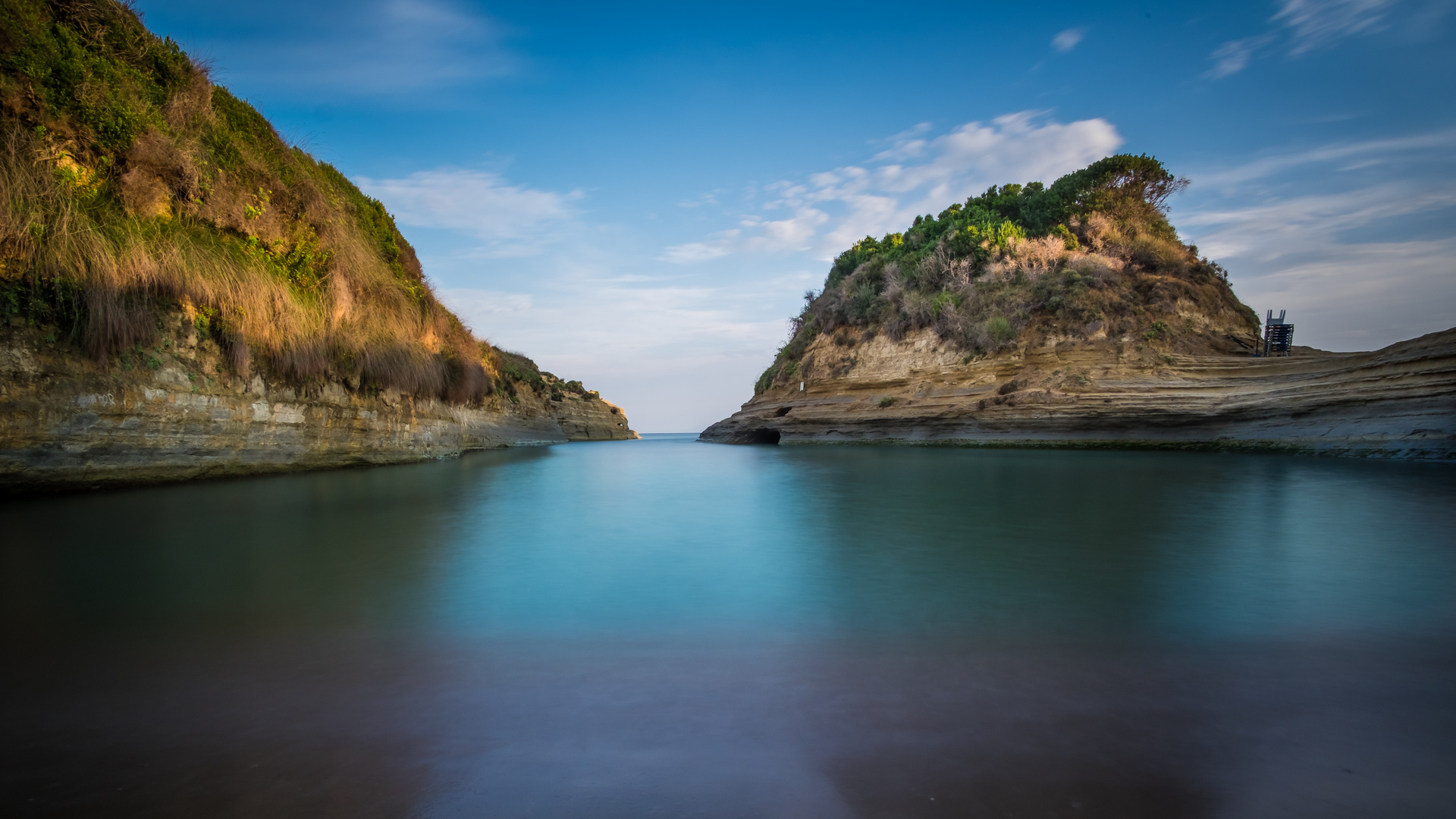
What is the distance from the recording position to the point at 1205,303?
20906 millimetres

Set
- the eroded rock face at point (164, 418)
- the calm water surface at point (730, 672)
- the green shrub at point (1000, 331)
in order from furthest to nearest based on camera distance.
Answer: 1. the green shrub at point (1000, 331)
2. the eroded rock face at point (164, 418)
3. the calm water surface at point (730, 672)

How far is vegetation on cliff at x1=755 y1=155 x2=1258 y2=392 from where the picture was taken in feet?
68.5

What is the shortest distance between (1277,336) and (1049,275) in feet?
23.0

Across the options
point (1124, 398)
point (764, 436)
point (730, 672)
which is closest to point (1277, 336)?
point (1124, 398)

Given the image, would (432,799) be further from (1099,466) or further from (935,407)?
(935,407)

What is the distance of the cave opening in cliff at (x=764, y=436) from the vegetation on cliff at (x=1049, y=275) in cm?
327

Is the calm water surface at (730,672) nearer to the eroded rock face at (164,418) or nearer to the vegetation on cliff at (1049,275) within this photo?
the eroded rock face at (164,418)

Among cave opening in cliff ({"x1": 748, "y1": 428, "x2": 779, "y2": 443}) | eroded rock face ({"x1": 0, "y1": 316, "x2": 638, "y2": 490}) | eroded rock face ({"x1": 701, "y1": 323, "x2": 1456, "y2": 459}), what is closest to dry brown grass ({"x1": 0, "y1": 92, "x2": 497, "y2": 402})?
eroded rock face ({"x1": 0, "y1": 316, "x2": 638, "y2": 490})

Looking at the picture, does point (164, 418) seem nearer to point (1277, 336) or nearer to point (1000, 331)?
point (1000, 331)

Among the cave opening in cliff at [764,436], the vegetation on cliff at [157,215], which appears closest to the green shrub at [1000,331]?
the cave opening in cliff at [764,436]

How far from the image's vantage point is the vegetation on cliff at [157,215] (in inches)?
249

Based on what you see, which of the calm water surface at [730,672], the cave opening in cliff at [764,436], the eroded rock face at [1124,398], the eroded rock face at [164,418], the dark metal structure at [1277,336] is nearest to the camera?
the calm water surface at [730,672]

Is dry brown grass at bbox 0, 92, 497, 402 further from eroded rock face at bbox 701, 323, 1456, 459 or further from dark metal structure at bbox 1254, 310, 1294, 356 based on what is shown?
dark metal structure at bbox 1254, 310, 1294, 356

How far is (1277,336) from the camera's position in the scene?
60.7 ft
